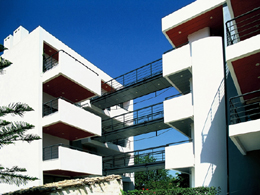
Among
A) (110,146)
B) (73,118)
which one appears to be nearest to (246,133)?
(73,118)

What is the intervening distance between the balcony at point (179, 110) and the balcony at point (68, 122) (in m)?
5.41

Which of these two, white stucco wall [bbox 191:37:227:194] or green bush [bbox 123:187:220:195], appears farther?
white stucco wall [bbox 191:37:227:194]

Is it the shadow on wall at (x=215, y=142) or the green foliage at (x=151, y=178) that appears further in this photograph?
the green foliage at (x=151, y=178)

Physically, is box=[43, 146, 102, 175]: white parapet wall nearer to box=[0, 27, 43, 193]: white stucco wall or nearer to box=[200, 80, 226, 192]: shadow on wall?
box=[0, 27, 43, 193]: white stucco wall

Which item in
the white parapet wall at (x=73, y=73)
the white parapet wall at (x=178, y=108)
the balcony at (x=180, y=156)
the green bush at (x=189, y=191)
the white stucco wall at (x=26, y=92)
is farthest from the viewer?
the white parapet wall at (x=73, y=73)

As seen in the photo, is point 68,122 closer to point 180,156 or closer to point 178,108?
point 178,108

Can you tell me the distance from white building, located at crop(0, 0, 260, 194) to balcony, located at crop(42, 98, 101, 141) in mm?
57

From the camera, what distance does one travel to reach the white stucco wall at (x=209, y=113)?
44.4 ft

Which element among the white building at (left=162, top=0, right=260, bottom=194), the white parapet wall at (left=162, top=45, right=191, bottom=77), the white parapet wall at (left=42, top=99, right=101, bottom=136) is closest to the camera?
the white building at (left=162, top=0, right=260, bottom=194)

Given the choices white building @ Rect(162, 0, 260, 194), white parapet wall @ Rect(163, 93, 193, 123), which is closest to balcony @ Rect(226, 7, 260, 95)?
white building @ Rect(162, 0, 260, 194)

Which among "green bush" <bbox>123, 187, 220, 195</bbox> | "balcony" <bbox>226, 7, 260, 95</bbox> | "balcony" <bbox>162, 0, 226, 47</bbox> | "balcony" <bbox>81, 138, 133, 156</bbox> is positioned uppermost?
"balcony" <bbox>162, 0, 226, 47</bbox>

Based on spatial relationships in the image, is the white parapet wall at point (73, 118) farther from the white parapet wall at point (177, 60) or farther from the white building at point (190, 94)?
the white parapet wall at point (177, 60)

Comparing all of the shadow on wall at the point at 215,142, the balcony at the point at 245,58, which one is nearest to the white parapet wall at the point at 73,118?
the shadow on wall at the point at 215,142

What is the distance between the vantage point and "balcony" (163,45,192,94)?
15.8 m
